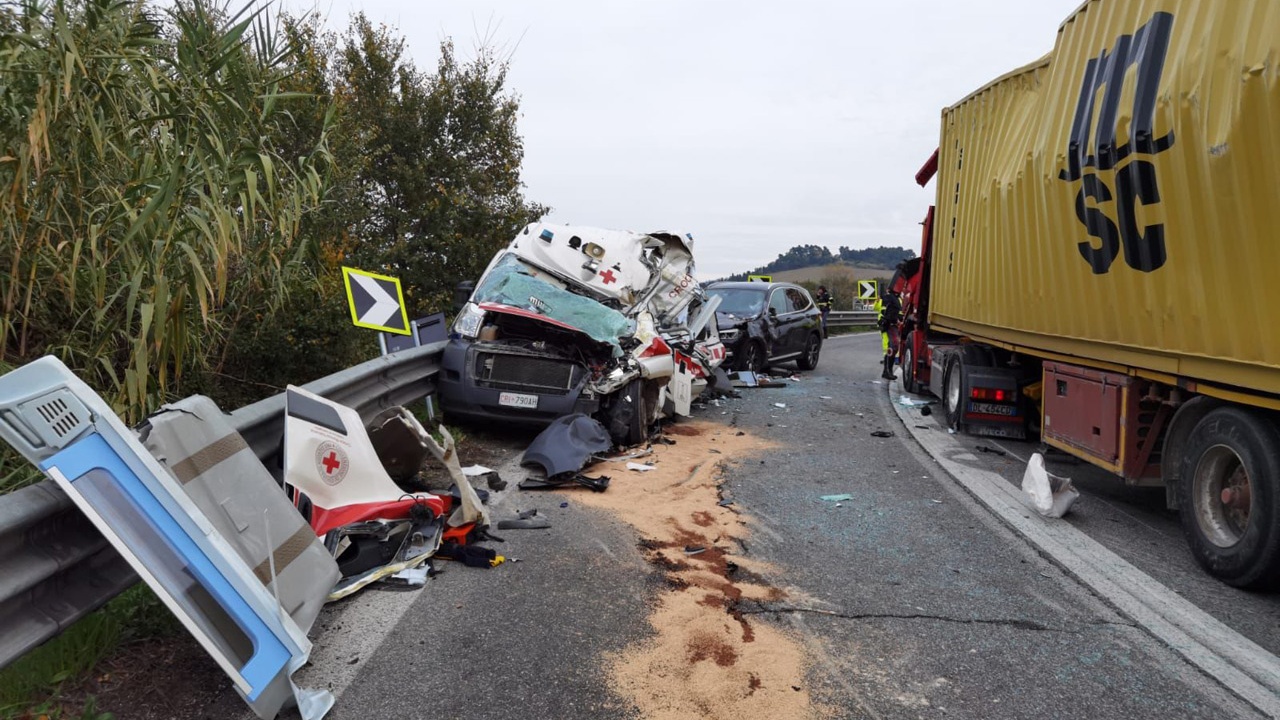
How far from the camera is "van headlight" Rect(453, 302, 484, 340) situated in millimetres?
7977

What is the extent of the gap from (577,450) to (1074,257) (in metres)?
4.04

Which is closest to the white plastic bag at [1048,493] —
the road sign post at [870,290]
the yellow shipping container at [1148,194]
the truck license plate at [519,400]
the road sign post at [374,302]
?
the yellow shipping container at [1148,194]

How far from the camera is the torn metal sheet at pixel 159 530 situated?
2.51 m

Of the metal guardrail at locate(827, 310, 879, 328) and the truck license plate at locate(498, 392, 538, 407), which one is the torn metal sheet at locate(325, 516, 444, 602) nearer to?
the truck license plate at locate(498, 392, 538, 407)

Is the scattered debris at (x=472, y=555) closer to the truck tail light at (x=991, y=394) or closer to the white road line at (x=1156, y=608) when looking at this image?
the white road line at (x=1156, y=608)

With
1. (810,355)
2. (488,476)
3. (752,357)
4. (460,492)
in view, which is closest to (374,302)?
(488,476)

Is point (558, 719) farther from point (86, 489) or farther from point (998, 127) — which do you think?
point (998, 127)

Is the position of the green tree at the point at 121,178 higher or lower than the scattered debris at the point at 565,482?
higher

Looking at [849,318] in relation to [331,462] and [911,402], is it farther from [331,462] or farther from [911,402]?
[331,462]

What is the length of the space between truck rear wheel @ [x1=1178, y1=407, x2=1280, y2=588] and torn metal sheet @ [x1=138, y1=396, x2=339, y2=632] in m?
4.40

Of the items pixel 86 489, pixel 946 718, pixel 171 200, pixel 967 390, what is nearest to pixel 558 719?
pixel 946 718

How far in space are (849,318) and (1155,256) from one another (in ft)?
83.7

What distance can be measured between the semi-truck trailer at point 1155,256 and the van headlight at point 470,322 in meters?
5.05

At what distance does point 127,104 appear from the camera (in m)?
3.77
